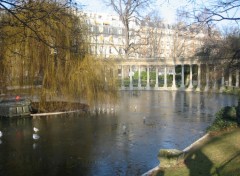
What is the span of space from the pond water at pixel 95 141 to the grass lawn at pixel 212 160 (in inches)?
59.3

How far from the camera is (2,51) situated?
816 inches

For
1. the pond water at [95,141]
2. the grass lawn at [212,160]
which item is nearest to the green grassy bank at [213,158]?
the grass lawn at [212,160]

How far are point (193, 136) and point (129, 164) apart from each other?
581cm

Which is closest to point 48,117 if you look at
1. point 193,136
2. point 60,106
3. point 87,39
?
point 60,106

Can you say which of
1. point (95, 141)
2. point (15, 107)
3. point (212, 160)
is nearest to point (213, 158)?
point (212, 160)

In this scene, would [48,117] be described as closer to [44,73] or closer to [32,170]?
[44,73]

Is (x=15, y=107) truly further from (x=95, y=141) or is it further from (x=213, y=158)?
(x=213, y=158)

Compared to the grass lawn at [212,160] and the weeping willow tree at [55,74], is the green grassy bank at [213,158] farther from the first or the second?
the weeping willow tree at [55,74]

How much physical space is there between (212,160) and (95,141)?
6.61 m

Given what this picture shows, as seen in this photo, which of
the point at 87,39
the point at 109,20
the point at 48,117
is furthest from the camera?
the point at 109,20

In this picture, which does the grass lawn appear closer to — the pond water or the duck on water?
the pond water

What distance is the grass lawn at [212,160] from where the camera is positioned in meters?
9.95

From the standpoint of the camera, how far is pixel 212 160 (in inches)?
444

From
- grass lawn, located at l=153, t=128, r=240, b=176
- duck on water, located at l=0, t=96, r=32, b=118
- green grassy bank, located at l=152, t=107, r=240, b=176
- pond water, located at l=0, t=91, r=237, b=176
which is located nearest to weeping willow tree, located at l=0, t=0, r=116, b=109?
duck on water, located at l=0, t=96, r=32, b=118
